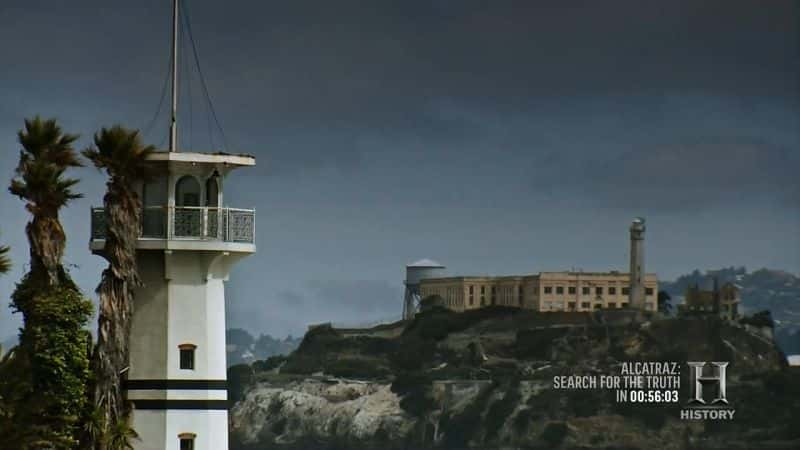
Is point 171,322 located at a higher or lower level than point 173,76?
lower

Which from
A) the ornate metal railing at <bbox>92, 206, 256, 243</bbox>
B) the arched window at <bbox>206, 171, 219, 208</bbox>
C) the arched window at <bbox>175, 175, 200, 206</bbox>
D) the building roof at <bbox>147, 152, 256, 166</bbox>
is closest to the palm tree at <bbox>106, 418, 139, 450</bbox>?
the ornate metal railing at <bbox>92, 206, 256, 243</bbox>

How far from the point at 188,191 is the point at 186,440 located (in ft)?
18.2

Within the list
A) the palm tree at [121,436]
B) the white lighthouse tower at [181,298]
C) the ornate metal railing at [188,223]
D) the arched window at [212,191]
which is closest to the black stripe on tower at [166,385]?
the white lighthouse tower at [181,298]

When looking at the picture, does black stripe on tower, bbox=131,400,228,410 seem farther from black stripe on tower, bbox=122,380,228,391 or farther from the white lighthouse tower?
black stripe on tower, bbox=122,380,228,391

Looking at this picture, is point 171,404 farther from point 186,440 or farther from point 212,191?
point 212,191

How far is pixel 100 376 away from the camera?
47.1 meters

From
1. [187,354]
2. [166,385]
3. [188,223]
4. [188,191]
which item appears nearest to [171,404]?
[166,385]

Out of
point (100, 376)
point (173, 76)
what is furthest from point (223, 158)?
point (100, 376)

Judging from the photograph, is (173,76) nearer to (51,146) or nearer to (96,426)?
(51,146)

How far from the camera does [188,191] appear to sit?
4856 cm

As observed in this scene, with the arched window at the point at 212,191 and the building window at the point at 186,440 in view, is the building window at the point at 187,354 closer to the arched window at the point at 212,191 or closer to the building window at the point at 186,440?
the building window at the point at 186,440

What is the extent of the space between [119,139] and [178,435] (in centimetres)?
659

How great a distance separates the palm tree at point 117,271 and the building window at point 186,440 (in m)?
1.34

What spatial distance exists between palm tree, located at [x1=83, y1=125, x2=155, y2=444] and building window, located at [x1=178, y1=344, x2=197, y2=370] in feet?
4.12
